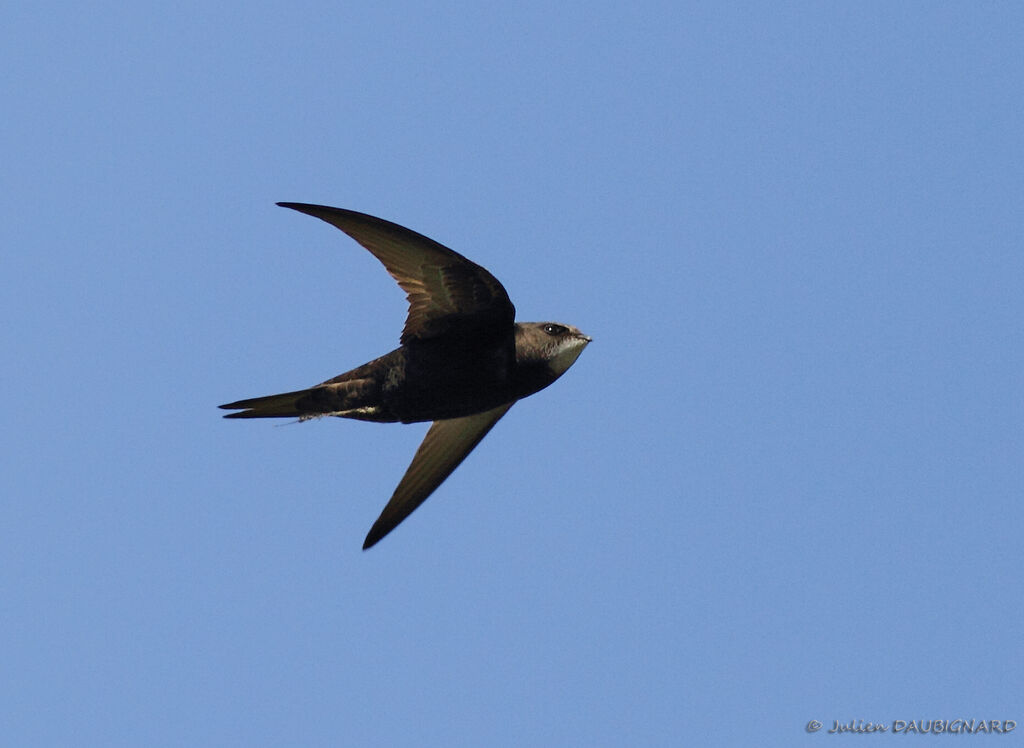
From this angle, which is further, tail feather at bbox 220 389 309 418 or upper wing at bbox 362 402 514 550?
upper wing at bbox 362 402 514 550

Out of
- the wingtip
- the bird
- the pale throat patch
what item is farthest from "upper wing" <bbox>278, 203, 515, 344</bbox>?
the wingtip

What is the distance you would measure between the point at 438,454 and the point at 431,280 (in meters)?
1.90

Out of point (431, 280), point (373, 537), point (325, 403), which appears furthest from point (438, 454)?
point (431, 280)

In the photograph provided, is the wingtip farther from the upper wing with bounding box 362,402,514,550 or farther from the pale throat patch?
the pale throat patch

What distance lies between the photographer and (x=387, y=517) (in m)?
11.4

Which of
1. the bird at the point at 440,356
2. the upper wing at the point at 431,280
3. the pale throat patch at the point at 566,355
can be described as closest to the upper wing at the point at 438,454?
the bird at the point at 440,356

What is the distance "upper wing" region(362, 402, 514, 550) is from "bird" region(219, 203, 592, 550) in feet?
2.85

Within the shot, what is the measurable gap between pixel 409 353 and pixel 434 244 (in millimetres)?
877

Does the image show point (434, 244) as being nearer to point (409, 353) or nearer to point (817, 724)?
point (409, 353)

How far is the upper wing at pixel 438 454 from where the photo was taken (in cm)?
1152

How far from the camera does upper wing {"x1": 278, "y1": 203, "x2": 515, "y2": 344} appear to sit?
387 inches

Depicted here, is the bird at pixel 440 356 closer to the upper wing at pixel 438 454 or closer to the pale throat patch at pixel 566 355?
the pale throat patch at pixel 566 355

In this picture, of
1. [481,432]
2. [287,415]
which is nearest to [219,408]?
[287,415]

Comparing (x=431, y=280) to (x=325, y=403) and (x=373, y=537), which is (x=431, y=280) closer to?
(x=325, y=403)
